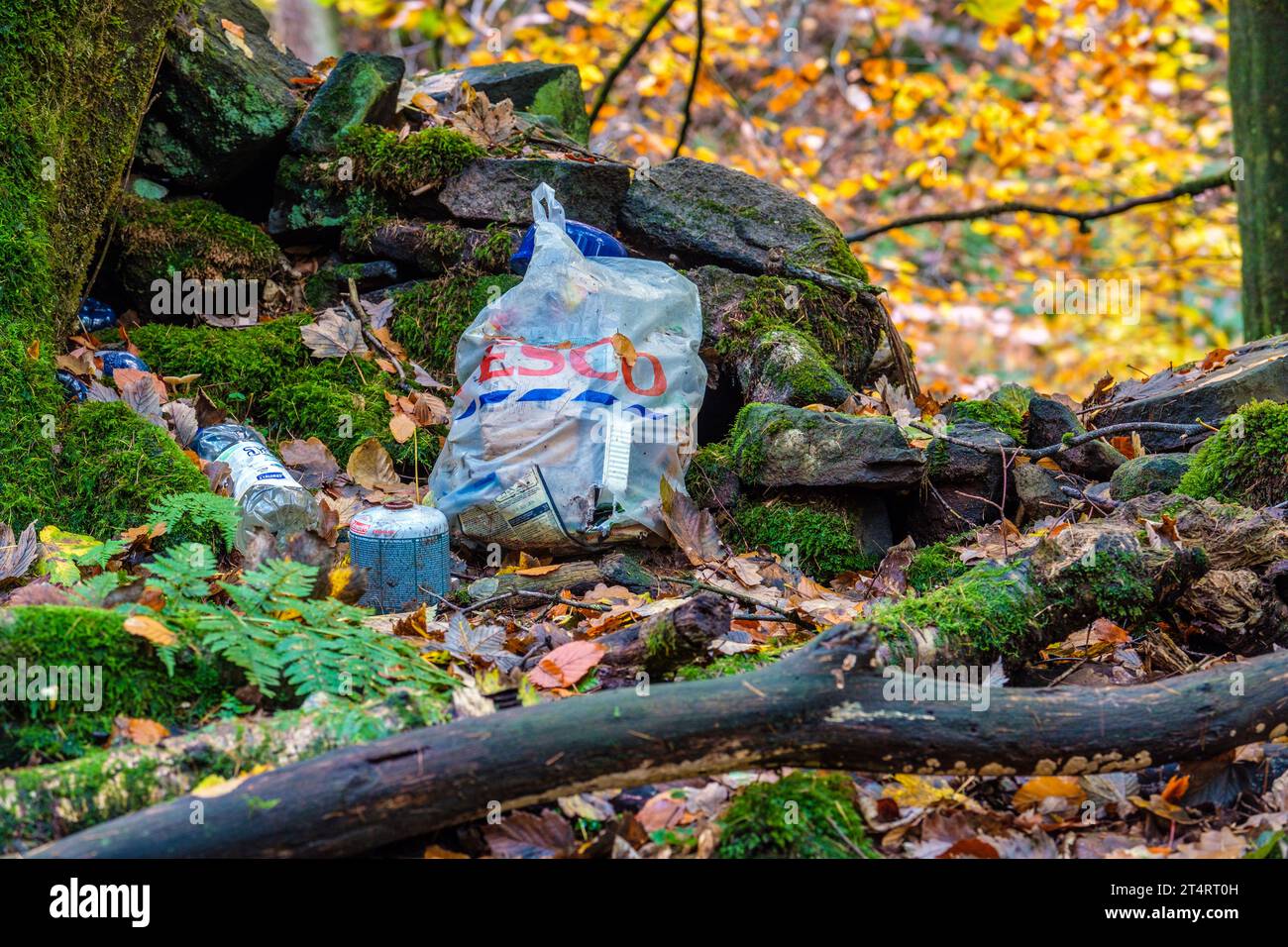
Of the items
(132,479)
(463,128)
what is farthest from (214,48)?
(132,479)

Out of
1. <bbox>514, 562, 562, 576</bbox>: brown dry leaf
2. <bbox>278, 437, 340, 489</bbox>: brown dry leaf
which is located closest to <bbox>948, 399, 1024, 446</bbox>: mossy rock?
<bbox>514, 562, 562, 576</bbox>: brown dry leaf

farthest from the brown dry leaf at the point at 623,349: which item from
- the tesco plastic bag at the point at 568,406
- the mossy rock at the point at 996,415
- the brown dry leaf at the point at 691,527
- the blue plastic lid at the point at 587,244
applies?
the mossy rock at the point at 996,415

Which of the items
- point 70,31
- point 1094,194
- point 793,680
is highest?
point 1094,194

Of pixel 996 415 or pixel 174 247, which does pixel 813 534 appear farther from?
pixel 174 247

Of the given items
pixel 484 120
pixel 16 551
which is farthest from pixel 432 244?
pixel 16 551

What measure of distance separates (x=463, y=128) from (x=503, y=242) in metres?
0.75

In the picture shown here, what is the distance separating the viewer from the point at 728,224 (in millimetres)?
5176

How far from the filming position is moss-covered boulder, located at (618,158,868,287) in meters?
5.10

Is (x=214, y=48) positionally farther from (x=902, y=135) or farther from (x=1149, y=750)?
(x=902, y=135)

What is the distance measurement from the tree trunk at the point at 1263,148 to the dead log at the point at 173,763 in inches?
245

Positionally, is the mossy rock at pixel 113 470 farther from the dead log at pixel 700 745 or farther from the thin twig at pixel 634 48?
the thin twig at pixel 634 48

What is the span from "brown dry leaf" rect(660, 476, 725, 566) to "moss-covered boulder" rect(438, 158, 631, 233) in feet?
5.70

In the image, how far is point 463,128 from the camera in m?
5.27
